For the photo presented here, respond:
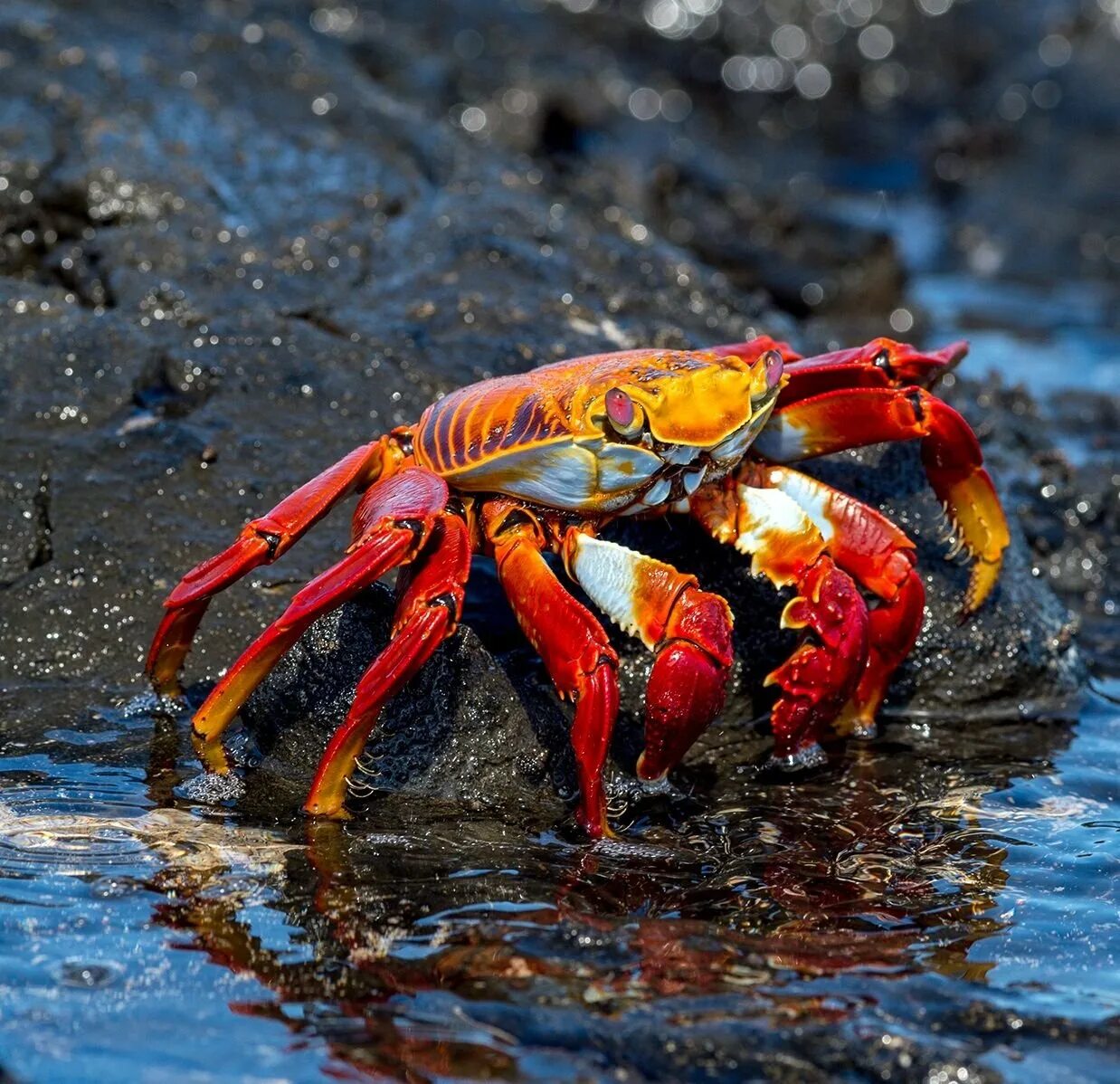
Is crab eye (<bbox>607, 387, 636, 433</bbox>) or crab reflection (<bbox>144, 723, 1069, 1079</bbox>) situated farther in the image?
crab eye (<bbox>607, 387, 636, 433</bbox>)

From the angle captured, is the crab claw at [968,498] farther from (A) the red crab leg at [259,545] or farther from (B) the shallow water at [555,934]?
(A) the red crab leg at [259,545]

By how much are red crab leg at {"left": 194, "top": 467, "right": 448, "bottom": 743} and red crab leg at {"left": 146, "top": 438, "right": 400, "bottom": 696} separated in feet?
0.42

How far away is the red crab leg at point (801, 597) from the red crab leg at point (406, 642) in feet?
2.44

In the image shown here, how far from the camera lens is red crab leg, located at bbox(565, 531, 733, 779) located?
3852 mm

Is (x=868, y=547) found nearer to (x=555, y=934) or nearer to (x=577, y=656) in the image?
(x=577, y=656)

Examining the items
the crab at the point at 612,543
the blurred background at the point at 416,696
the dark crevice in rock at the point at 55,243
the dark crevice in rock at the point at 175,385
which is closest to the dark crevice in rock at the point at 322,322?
the blurred background at the point at 416,696

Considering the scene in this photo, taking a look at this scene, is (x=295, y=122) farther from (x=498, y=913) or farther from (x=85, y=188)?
(x=498, y=913)

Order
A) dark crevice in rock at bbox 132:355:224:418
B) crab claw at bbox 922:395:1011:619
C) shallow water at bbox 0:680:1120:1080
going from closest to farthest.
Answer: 1. shallow water at bbox 0:680:1120:1080
2. crab claw at bbox 922:395:1011:619
3. dark crevice in rock at bbox 132:355:224:418

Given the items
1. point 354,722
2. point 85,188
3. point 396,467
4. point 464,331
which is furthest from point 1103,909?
point 85,188

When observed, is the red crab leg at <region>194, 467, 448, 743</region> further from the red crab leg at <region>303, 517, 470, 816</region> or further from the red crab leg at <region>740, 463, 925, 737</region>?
the red crab leg at <region>740, 463, 925, 737</region>

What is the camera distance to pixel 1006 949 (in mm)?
3586

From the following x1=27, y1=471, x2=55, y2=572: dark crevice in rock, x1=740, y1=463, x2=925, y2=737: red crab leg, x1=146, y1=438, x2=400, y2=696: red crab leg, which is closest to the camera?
x1=146, y1=438, x2=400, y2=696: red crab leg

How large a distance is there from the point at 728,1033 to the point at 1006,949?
81 centimetres

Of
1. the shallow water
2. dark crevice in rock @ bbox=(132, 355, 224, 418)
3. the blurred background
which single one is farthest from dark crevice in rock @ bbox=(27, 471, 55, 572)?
the shallow water
